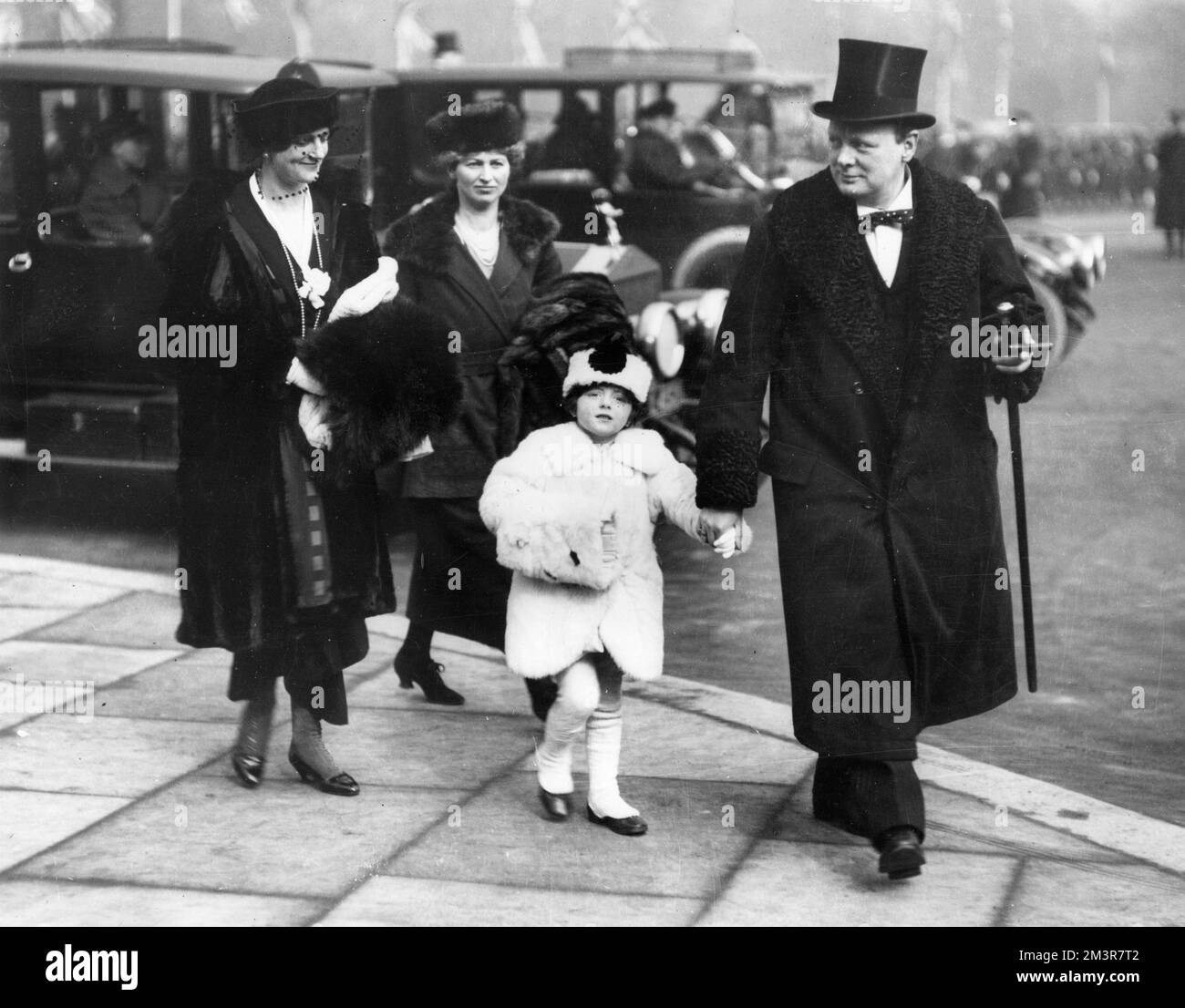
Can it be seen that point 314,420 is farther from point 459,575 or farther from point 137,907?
point 137,907

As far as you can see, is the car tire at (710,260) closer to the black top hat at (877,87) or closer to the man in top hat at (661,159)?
the man in top hat at (661,159)

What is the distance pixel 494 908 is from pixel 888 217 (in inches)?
77.9

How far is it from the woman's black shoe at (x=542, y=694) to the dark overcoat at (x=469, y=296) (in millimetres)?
888

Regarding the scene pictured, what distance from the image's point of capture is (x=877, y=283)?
4262 mm

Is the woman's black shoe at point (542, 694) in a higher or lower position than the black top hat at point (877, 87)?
lower

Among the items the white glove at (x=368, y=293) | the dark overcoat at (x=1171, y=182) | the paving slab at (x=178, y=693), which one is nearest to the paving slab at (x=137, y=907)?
the paving slab at (x=178, y=693)

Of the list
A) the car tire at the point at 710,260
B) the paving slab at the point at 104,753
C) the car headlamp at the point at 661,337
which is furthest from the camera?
the car tire at the point at 710,260

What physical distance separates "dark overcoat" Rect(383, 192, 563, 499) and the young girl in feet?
3.02

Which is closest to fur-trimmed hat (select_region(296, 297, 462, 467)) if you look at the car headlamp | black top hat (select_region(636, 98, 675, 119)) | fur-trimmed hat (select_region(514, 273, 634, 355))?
fur-trimmed hat (select_region(514, 273, 634, 355))

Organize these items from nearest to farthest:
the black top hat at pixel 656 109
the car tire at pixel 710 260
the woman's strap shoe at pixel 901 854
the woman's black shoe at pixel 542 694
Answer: the woman's strap shoe at pixel 901 854
the woman's black shoe at pixel 542 694
the car tire at pixel 710 260
the black top hat at pixel 656 109

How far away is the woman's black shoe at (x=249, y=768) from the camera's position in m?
4.80

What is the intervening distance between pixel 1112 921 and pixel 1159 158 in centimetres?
1358

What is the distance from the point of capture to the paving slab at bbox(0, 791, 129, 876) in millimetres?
4355

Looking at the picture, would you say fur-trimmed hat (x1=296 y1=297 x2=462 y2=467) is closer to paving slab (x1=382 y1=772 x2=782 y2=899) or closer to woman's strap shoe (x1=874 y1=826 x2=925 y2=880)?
paving slab (x1=382 y1=772 x2=782 y2=899)
